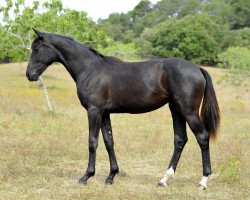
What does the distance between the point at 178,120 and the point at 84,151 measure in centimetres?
331

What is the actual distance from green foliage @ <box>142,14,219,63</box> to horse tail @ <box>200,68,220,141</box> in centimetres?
5592

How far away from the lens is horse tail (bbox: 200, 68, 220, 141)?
6.84 metres

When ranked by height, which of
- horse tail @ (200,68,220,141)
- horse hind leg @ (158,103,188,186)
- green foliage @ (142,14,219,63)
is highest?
horse tail @ (200,68,220,141)

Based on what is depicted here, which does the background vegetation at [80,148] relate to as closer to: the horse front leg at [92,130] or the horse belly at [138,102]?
the horse front leg at [92,130]

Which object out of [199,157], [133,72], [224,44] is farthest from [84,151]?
[224,44]

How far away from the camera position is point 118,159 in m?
9.23

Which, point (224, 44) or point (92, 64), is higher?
point (92, 64)

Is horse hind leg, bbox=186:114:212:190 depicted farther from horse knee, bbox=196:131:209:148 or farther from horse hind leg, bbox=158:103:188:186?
horse hind leg, bbox=158:103:188:186

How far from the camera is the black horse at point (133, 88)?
21.8 ft

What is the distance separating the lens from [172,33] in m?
65.8

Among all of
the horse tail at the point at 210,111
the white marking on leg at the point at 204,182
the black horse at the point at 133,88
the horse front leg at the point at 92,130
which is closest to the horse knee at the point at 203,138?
the black horse at the point at 133,88

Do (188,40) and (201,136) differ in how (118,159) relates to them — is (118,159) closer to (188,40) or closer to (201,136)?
(201,136)

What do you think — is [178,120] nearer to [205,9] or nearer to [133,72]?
[133,72]

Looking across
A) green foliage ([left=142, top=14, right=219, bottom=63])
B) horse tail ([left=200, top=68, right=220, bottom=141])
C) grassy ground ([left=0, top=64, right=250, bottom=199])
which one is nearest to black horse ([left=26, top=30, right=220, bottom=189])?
horse tail ([left=200, top=68, right=220, bottom=141])
